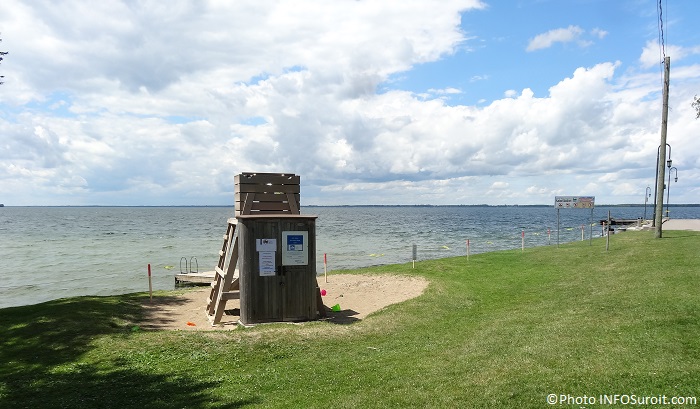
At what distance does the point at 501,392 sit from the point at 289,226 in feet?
26.4

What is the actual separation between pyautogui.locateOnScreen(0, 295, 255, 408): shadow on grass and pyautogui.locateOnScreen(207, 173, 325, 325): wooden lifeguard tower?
10.2 feet

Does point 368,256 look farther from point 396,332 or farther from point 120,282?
point 396,332

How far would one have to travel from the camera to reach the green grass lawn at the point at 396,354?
7059mm

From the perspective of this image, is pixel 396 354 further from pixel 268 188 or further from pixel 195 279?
pixel 195 279

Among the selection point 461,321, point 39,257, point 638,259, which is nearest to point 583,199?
point 638,259

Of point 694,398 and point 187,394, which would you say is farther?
point 187,394

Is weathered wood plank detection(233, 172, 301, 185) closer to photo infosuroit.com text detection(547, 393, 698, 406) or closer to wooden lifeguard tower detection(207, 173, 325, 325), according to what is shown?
wooden lifeguard tower detection(207, 173, 325, 325)

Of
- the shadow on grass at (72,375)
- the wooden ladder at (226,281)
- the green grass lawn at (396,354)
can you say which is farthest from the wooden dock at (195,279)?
the shadow on grass at (72,375)

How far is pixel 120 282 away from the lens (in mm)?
30609

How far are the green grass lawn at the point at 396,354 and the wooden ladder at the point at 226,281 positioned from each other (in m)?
2.21

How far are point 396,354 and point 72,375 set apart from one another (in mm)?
5875

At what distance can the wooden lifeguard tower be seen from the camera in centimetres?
1327

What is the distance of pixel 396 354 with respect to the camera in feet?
32.0

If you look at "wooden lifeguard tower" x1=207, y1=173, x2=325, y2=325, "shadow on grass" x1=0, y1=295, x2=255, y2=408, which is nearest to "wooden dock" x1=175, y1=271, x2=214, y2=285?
"wooden lifeguard tower" x1=207, y1=173, x2=325, y2=325
